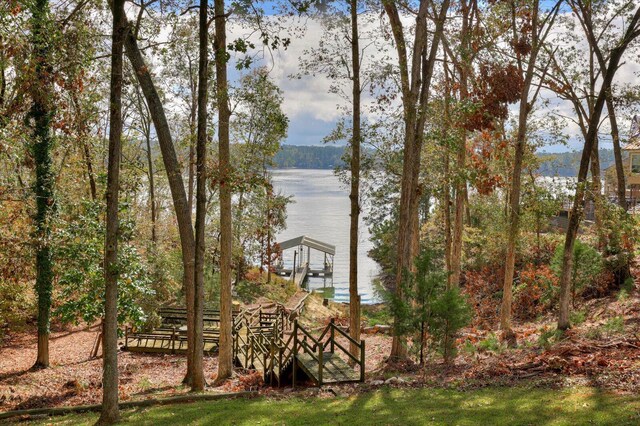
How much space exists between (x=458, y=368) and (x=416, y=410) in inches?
156

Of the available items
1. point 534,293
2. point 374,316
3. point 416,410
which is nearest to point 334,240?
point 374,316

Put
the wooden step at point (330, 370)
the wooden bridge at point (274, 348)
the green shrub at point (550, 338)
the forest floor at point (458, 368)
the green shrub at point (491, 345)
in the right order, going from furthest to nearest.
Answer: the green shrub at point (491, 345) → the green shrub at point (550, 338) → the wooden bridge at point (274, 348) → the wooden step at point (330, 370) → the forest floor at point (458, 368)

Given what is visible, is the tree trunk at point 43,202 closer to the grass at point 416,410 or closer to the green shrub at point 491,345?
the grass at point 416,410

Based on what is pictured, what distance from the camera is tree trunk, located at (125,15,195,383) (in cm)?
1111

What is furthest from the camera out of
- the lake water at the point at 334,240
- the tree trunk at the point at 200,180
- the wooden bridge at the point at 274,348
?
the lake water at the point at 334,240

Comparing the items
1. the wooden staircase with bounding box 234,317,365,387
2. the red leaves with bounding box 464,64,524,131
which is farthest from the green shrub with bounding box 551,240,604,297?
the wooden staircase with bounding box 234,317,365,387

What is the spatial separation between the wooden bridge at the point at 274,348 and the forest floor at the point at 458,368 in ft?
1.38

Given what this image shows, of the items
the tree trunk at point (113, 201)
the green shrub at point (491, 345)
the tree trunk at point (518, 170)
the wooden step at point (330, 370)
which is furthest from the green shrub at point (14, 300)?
the tree trunk at point (518, 170)

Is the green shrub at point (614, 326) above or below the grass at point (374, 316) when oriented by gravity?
above

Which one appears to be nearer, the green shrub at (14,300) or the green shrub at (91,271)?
A: the green shrub at (91,271)

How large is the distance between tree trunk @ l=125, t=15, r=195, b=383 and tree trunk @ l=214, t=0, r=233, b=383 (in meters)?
0.72

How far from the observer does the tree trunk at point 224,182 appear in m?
11.3

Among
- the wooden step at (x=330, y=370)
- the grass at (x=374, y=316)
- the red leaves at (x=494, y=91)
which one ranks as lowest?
the grass at (x=374, y=316)

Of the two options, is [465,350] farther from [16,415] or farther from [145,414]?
[16,415]
